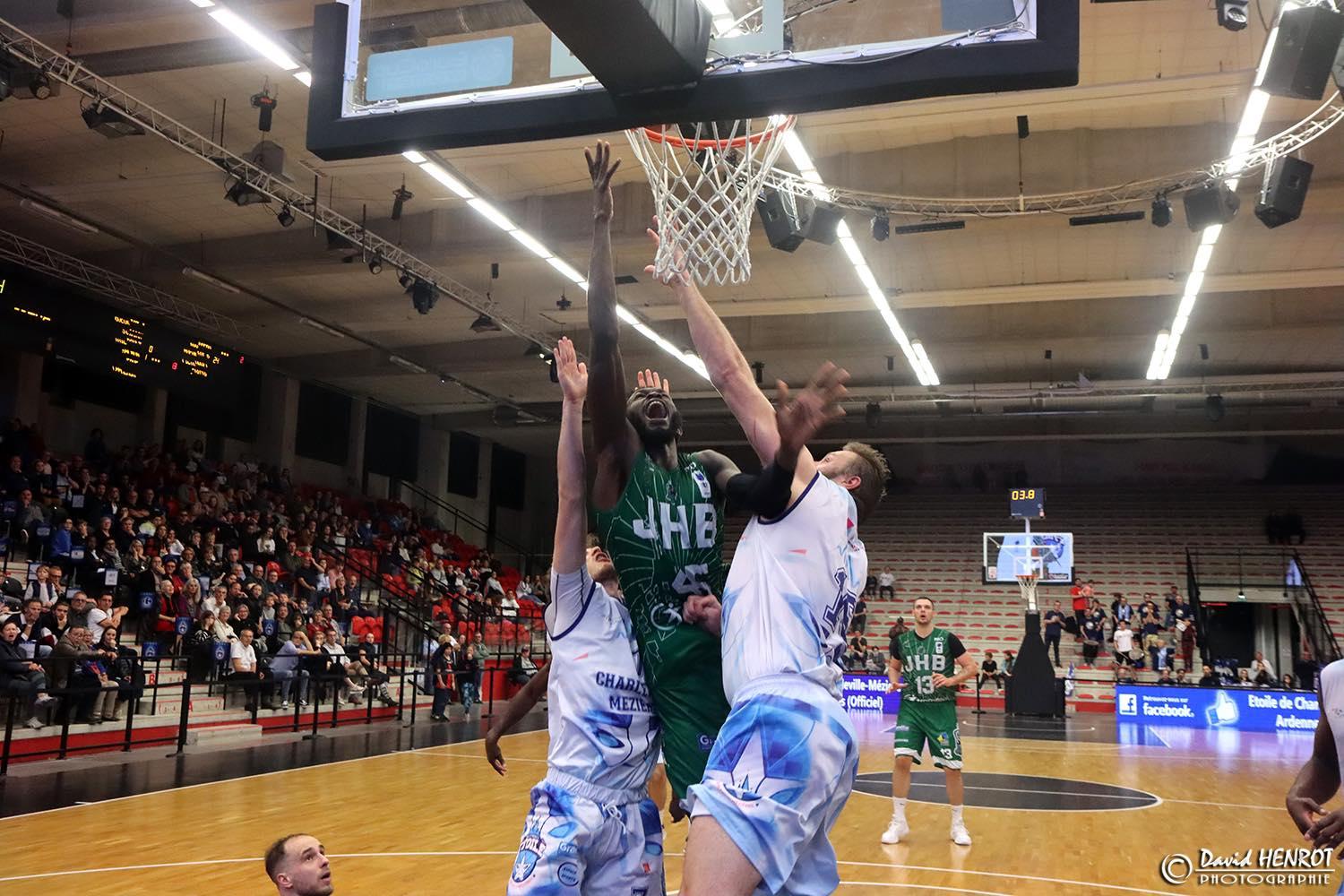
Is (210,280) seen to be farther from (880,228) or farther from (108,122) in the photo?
(880,228)

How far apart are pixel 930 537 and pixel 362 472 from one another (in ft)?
51.3

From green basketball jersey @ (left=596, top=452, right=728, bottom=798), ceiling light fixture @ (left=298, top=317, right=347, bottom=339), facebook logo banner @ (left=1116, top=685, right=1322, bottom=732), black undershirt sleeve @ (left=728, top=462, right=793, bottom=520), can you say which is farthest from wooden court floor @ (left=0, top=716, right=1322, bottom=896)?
ceiling light fixture @ (left=298, top=317, right=347, bottom=339)

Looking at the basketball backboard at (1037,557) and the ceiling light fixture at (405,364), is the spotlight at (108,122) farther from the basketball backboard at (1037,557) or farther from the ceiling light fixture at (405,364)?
the basketball backboard at (1037,557)

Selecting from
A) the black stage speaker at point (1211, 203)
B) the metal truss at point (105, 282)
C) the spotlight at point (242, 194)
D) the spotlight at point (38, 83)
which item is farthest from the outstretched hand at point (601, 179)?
the metal truss at point (105, 282)

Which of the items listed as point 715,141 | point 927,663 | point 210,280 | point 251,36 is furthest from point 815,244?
point 715,141

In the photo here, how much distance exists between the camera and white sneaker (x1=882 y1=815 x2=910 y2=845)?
26.7ft

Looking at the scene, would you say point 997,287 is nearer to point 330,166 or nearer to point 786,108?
point 330,166

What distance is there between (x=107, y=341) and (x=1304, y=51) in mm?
15422

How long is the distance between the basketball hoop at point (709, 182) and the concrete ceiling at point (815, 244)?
124cm

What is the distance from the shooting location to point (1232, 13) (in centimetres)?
789

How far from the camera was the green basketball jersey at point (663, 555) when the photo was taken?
120 inches

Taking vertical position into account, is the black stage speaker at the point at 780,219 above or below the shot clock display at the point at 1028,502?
above

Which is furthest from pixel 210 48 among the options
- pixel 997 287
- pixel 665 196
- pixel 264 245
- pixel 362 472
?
pixel 362 472

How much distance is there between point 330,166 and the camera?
14.1m
